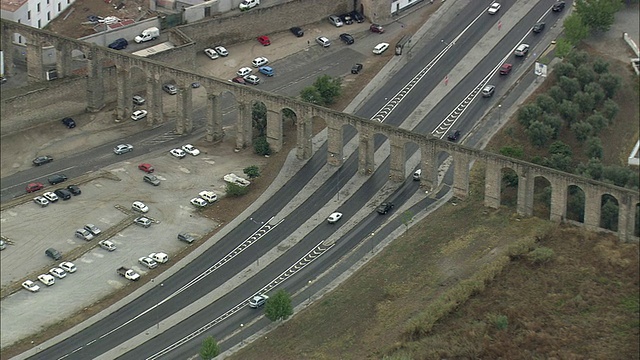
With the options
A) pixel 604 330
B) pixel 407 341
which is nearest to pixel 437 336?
pixel 407 341

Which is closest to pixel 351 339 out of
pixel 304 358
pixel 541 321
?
pixel 304 358

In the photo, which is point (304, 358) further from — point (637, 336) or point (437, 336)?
point (637, 336)

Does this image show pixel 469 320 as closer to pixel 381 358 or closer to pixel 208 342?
pixel 381 358

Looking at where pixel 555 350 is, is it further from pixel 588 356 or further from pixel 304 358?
pixel 304 358

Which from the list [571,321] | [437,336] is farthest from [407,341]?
[571,321]

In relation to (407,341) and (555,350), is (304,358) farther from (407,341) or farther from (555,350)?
(555,350)
